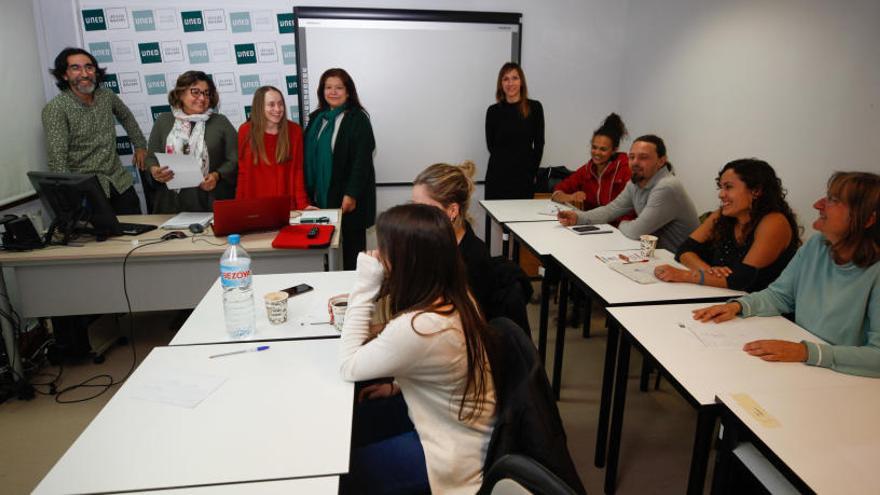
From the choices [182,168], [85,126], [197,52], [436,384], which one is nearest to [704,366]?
[436,384]

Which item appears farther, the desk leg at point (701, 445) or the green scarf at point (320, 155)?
the green scarf at point (320, 155)

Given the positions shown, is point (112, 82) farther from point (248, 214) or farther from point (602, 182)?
point (602, 182)

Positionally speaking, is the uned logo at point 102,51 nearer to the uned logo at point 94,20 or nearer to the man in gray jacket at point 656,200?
the uned logo at point 94,20

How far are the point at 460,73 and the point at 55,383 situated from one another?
3710mm

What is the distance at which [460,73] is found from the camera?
15.6 feet

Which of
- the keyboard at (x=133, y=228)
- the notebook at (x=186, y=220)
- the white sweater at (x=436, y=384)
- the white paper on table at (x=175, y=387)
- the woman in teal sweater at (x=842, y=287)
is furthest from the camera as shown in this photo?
the notebook at (x=186, y=220)

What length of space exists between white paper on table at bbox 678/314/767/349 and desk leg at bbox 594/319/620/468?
0.90 ft

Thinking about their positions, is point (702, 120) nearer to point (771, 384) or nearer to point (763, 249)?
point (763, 249)

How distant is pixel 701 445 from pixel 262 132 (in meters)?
2.91

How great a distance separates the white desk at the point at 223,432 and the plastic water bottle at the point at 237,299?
0.55 feet

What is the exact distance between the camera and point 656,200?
9.50 ft

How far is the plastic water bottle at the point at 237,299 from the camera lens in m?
1.77

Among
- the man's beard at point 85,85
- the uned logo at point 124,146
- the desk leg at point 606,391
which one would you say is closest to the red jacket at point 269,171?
the man's beard at point 85,85

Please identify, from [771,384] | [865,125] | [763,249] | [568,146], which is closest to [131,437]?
[771,384]
